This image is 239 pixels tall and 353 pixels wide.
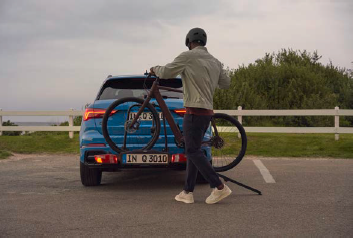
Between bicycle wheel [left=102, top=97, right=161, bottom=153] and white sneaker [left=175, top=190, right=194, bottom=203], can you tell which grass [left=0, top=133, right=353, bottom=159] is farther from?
white sneaker [left=175, top=190, right=194, bottom=203]

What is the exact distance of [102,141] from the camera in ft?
23.4

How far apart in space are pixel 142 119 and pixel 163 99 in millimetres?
419

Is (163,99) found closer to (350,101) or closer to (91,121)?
(91,121)

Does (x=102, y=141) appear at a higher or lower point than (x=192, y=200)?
higher

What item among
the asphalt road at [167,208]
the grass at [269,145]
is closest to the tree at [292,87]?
the grass at [269,145]

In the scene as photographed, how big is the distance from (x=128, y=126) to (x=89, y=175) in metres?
1.33

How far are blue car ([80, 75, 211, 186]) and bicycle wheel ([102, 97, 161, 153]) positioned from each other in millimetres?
20

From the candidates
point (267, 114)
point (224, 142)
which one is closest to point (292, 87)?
point (267, 114)

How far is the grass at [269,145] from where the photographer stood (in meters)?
15.0

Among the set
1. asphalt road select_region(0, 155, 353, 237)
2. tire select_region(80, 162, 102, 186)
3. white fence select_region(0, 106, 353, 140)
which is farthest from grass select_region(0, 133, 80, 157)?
tire select_region(80, 162, 102, 186)

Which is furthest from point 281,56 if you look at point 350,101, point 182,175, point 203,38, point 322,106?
point 203,38

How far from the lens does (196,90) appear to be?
5.97 m

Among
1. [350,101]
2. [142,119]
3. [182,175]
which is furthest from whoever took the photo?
[350,101]

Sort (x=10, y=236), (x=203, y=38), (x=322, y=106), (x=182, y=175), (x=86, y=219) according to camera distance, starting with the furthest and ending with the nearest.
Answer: (x=322, y=106)
(x=182, y=175)
(x=203, y=38)
(x=86, y=219)
(x=10, y=236)
